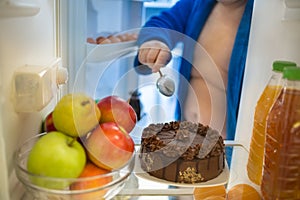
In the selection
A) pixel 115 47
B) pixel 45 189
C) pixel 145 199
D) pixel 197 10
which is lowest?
pixel 145 199

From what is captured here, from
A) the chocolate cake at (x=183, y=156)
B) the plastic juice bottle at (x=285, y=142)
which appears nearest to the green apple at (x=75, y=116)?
the chocolate cake at (x=183, y=156)

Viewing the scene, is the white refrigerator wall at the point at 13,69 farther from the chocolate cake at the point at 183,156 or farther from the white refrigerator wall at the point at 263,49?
the white refrigerator wall at the point at 263,49

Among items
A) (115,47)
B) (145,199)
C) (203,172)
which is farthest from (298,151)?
(115,47)

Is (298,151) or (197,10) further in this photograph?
(197,10)

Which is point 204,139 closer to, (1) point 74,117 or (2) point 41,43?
(1) point 74,117

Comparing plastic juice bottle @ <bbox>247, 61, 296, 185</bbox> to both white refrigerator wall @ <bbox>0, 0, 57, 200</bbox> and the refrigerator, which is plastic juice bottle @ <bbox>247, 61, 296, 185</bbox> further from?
white refrigerator wall @ <bbox>0, 0, 57, 200</bbox>

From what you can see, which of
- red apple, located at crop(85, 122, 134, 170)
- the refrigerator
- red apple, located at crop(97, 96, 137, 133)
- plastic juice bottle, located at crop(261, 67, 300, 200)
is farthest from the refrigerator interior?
plastic juice bottle, located at crop(261, 67, 300, 200)

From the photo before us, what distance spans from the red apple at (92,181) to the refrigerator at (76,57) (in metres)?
0.12

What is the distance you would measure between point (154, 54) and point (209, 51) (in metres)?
0.22

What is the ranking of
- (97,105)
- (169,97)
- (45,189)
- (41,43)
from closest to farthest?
1. (45,189)
2. (97,105)
3. (41,43)
4. (169,97)

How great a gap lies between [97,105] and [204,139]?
0.26m

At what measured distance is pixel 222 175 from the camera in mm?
788

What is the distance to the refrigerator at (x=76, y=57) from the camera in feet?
2.00

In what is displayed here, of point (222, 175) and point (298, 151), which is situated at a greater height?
point (298, 151)
